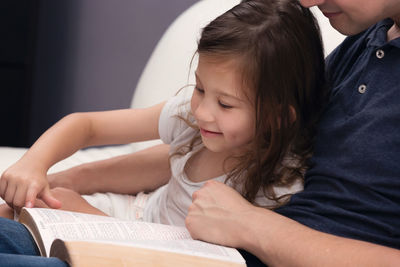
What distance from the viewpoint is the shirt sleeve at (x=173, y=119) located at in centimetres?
123

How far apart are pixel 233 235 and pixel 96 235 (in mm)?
189

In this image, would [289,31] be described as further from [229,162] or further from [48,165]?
[48,165]

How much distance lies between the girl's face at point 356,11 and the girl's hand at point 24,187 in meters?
0.50

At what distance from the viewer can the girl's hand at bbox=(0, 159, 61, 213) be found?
1066mm

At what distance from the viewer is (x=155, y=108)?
1275mm

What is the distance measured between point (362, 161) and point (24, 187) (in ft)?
1.71

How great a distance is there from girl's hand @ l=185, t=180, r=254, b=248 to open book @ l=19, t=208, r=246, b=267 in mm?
25

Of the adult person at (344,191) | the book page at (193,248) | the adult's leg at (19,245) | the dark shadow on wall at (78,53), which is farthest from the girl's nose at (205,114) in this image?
the dark shadow on wall at (78,53)

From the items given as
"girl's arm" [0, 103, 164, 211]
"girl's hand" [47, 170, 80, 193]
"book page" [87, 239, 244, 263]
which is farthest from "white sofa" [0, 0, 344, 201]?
"book page" [87, 239, 244, 263]

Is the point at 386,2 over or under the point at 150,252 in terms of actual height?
over

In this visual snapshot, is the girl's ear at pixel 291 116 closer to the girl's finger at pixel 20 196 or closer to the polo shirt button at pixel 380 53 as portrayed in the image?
the polo shirt button at pixel 380 53

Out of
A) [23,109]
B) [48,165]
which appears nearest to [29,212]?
[48,165]

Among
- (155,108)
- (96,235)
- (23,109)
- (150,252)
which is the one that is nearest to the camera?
(150,252)

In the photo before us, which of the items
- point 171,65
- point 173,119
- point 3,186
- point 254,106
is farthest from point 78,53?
point 254,106
